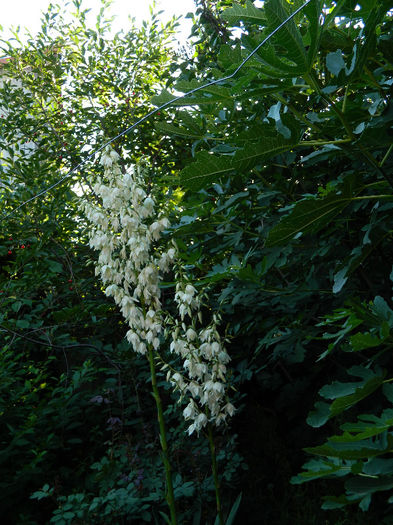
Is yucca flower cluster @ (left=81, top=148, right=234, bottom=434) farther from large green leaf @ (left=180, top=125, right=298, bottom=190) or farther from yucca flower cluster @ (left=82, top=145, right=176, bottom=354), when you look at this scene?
large green leaf @ (left=180, top=125, right=298, bottom=190)

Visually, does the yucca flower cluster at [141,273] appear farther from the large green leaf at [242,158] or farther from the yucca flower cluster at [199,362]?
the large green leaf at [242,158]

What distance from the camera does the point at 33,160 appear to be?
3.76 meters

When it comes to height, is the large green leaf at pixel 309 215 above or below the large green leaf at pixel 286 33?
below

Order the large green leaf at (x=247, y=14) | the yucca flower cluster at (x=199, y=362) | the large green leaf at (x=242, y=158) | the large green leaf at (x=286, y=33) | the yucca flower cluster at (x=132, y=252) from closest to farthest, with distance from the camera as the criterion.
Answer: the large green leaf at (x=286, y=33)
the large green leaf at (x=242, y=158)
the large green leaf at (x=247, y=14)
the yucca flower cluster at (x=132, y=252)
the yucca flower cluster at (x=199, y=362)

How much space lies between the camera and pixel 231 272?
199 centimetres

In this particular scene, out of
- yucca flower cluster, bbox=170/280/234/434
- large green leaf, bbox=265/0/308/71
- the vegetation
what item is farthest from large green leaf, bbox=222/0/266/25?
yucca flower cluster, bbox=170/280/234/434

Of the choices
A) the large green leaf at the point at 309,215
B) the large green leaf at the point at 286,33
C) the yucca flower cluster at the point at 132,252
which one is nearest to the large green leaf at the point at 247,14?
Answer: the large green leaf at the point at 286,33

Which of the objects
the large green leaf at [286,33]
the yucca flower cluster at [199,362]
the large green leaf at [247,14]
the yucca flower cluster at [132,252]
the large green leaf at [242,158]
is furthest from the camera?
the yucca flower cluster at [199,362]

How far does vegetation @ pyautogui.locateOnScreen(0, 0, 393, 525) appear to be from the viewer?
1161 millimetres

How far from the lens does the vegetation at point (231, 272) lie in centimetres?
116

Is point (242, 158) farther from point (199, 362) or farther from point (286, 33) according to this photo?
point (199, 362)

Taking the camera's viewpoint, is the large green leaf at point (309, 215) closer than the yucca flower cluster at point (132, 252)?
Yes

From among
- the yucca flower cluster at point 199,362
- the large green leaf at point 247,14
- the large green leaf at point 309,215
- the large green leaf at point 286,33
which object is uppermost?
the large green leaf at point 247,14

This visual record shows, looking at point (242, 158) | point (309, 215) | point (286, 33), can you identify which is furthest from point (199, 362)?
point (286, 33)
